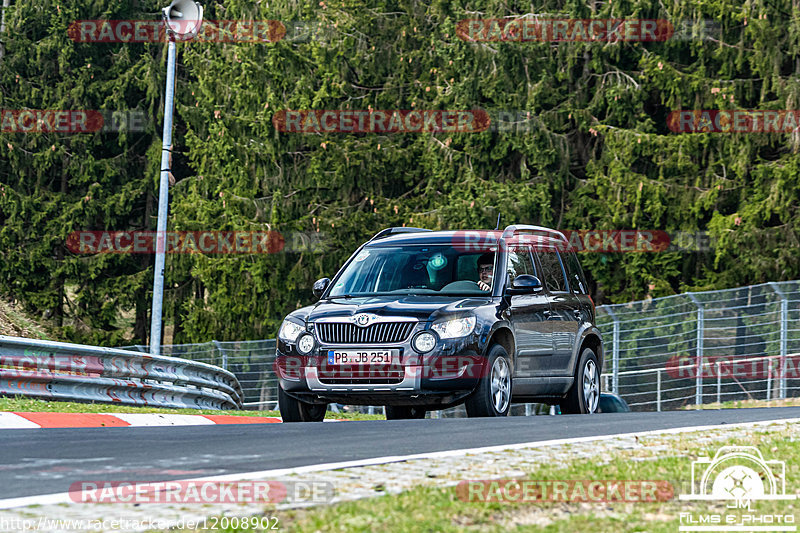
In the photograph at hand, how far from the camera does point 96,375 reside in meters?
→ 14.0

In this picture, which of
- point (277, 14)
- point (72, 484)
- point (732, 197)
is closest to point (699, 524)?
point (72, 484)

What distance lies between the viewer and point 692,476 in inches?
235

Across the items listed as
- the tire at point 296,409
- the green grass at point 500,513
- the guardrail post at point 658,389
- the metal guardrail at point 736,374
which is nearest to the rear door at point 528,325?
the tire at point 296,409

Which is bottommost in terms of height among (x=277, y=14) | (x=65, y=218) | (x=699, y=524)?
(x=65, y=218)

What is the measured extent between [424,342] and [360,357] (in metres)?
0.59

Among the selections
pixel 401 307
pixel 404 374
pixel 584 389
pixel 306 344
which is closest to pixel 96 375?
pixel 306 344

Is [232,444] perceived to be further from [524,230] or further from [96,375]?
[96,375]

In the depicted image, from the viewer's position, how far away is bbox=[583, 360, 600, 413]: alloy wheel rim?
1326 cm

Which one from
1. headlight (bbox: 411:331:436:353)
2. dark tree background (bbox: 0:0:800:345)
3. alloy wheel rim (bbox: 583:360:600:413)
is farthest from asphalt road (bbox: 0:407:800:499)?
dark tree background (bbox: 0:0:800:345)

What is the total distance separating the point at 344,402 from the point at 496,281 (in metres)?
1.95

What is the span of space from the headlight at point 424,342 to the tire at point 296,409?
1350mm

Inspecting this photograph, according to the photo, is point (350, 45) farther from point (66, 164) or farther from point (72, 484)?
point (72, 484)

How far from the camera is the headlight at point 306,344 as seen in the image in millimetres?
11062

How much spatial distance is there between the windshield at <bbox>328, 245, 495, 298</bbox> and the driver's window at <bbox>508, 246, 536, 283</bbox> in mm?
231
